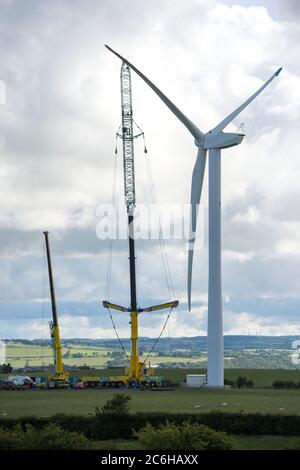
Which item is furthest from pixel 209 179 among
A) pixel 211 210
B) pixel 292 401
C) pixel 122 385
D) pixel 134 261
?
pixel 292 401

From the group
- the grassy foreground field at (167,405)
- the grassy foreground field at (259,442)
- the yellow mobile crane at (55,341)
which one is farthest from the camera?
the yellow mobile crane at (55,341)

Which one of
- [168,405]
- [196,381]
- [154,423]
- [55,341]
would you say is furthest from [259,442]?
[55,341]

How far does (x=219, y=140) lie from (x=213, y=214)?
9019 millimetres

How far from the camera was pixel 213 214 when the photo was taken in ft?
350

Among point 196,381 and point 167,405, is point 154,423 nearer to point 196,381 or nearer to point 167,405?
point 167,405

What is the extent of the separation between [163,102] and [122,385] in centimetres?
3798

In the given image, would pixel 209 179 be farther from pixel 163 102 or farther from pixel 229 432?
pixel 229 432

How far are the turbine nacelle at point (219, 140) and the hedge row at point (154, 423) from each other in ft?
173

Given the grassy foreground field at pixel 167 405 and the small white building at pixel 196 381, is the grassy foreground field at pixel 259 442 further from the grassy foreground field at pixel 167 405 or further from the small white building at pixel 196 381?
the small white building at pixel 196 381

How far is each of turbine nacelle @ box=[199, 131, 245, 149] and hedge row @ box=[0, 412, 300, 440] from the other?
52.7 m

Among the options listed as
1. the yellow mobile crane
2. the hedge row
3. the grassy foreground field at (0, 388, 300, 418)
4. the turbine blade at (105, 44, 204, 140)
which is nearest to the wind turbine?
the turbine blade at (105, 44, 204, 140)

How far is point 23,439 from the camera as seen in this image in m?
45.8

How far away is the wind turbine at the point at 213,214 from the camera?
105 meters

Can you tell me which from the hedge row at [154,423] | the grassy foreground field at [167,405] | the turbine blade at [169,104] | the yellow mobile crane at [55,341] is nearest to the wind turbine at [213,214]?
the turbine blade at [169,104]
